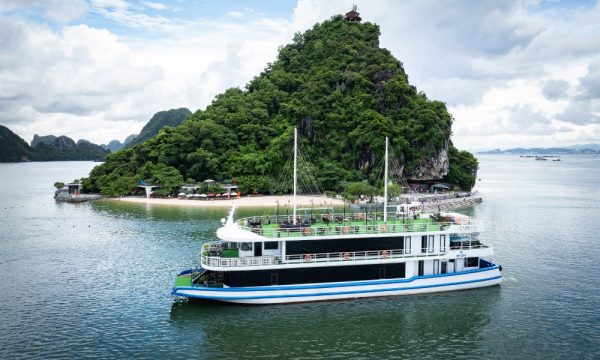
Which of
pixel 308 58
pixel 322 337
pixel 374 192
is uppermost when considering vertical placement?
pixel 308 58

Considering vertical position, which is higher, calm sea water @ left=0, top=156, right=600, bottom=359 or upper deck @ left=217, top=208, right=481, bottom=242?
upper deck @ left=217, top=208, right=481, bottom=242

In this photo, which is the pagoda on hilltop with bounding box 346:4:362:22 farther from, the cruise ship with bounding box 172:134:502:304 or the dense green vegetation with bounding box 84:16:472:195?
the cruise ship with bounding box 172:134:502:304

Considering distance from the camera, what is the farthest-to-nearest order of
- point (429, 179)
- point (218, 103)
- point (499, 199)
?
point (218, 103), point (429, 179), point (499, 199)

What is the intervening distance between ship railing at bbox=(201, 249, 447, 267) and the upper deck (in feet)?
Result: 3.64

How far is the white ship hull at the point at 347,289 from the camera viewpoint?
2522 centimetres

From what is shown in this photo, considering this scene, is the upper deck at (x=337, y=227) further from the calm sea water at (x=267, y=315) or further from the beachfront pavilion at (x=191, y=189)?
the beachfront pavilion at (x=191, y=189)

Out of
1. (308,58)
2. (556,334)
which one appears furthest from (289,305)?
(308,58)

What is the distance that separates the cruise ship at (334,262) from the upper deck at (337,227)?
0.06m

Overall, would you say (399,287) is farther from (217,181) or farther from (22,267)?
(217,181)

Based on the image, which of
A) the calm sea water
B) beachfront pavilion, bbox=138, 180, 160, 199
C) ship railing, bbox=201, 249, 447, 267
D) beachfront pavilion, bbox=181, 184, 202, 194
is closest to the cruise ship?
ship railing, bbox=201, 249, 447, 267

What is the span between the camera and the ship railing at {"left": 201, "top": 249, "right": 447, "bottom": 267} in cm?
2564

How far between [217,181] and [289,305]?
2373 inches

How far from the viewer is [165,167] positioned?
272 ft

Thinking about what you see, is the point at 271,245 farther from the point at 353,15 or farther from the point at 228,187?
the point at 353,15
